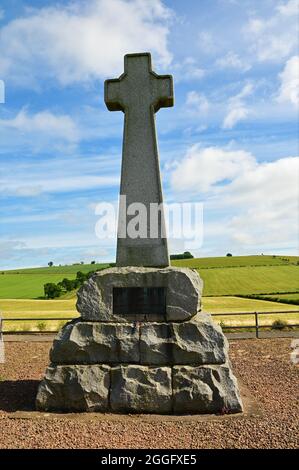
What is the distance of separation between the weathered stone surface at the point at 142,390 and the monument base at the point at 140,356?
17mm

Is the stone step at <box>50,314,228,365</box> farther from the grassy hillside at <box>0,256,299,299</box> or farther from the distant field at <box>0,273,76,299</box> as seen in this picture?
the distant field at <box>0,273,76,299</box>

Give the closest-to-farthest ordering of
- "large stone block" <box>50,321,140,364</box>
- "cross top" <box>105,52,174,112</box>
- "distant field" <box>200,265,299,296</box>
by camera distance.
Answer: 1. "large stone block" <box>50,321,140,364</box>
2. "cross top" <box>105,52,174,112</box>
3. "distant field" <box>200,265,299,296</box>

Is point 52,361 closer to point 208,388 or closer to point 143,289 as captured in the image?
point 143,289

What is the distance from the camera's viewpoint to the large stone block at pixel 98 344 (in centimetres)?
755

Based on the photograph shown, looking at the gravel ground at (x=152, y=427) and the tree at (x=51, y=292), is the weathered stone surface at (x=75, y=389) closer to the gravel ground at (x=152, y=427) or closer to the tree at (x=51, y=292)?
the gravel ground at (x=152, y=427)

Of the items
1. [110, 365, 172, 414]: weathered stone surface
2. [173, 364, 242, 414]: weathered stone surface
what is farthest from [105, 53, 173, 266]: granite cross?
[173, 364, 242, 414]: weathered stone surface

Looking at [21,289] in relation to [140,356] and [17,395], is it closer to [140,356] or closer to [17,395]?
[17,395]

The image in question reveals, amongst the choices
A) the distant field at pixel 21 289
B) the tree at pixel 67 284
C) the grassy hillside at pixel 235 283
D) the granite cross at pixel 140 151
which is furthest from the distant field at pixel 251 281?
the granite cross at pixel 140 151

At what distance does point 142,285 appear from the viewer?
7.77 meters

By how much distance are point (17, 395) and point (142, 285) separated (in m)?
3.69

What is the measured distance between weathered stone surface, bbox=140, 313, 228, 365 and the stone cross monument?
0.06 feet

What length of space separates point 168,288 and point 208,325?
102 centimetres

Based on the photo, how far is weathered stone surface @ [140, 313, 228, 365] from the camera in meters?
7.45
